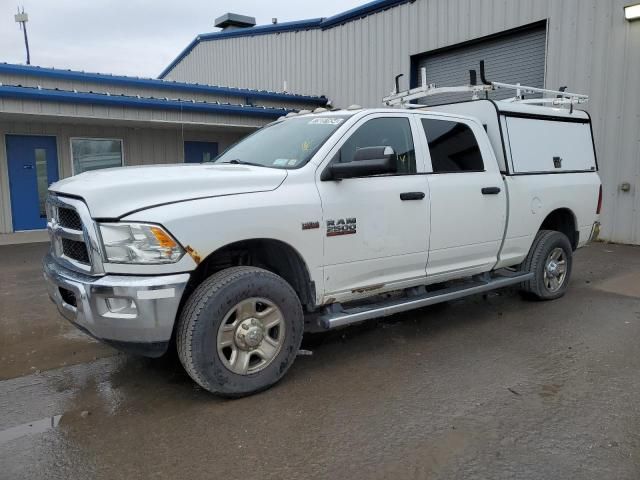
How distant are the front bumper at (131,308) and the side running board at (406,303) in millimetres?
1249

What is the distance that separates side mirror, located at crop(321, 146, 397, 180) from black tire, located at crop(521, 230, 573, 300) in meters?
2.72

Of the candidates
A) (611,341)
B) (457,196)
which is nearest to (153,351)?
(457,196)

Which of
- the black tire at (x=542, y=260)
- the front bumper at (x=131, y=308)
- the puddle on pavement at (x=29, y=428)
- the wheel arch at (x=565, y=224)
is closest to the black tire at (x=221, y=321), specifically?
the front bumper at (x=131, y=308)

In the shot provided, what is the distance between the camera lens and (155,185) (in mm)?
3416

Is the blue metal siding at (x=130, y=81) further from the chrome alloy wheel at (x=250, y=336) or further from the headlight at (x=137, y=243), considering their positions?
the chrome alloy wheel at (x=250, y=336)

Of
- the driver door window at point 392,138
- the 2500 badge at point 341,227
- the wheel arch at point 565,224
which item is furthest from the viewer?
the wheel arch at point 565,224

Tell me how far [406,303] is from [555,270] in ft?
8.50

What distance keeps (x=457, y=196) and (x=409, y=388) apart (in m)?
1.87

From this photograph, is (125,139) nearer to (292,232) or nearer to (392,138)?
(392,138)

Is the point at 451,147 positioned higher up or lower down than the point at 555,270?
higher up

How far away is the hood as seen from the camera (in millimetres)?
3324

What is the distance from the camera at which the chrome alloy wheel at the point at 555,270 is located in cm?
609

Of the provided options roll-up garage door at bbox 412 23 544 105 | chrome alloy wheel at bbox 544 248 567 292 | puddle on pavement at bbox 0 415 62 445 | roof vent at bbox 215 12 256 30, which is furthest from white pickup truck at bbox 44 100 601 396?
roof vent at bbox 215 12 256 30

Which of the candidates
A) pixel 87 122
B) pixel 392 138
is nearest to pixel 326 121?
pixel 392 138
